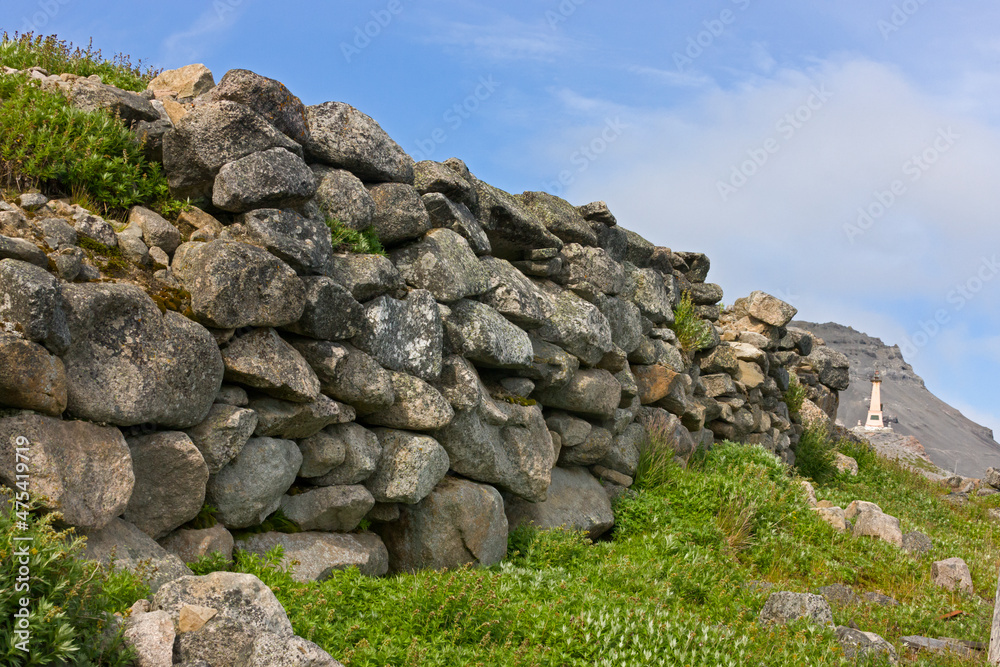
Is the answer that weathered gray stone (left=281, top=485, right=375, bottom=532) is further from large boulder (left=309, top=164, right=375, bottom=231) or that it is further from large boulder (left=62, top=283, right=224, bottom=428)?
large boulder (left=309, top=164, right=375, bottom=231)

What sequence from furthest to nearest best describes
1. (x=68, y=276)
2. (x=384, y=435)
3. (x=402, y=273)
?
(x=402, y=273) → (x=384, y=435) → (x=68, y=276)

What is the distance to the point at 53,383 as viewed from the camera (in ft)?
15.8

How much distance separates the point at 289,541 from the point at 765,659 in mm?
4029

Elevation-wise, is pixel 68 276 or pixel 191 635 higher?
pixel 68 276

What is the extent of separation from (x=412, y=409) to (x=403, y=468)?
0.57 meters

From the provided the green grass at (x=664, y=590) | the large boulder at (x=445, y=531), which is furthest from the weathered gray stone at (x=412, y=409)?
the green grass at (x=664, y=590)

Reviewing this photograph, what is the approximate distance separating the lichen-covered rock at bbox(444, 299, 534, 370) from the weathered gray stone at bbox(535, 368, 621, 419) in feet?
3.67

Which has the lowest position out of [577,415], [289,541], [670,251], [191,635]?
[191,635]

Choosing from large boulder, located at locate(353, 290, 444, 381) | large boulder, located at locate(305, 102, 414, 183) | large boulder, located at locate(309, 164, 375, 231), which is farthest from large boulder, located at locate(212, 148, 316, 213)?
large boulder, located at locate(353, 290, 444, 381)

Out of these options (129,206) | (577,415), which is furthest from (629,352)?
(129,206)

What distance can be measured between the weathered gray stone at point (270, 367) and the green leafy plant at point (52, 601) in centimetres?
197

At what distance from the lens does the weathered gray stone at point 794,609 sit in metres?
6.94

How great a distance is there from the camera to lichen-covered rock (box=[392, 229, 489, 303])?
8008 millimetres

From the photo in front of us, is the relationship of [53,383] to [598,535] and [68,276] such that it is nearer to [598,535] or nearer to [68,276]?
[68,276]
